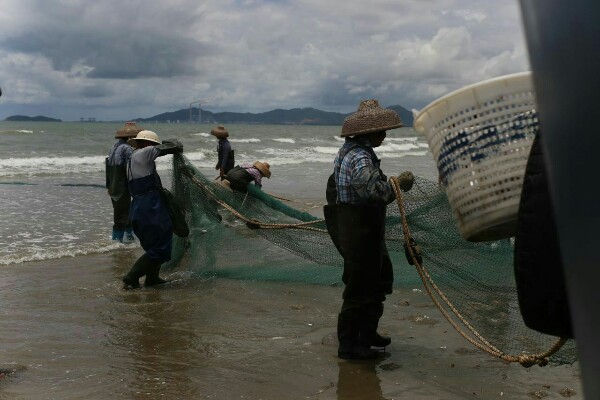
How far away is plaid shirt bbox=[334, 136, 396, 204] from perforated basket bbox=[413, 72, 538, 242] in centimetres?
188

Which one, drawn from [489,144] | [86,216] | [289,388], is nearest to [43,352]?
[289,388]

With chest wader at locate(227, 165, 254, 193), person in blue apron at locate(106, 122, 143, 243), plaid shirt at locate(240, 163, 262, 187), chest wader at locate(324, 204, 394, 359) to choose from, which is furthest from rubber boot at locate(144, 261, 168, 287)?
chest wader at locate(324, 204, 394, 359)

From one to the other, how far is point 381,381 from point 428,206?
1585 millimetres

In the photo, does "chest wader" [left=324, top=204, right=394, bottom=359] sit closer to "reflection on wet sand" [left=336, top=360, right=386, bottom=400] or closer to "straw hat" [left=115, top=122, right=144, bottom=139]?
"reflection on wet sand" [left=336, top=360, right=386, bottom=400]

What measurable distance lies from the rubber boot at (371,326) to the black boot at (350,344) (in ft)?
0.14

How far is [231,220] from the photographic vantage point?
7477 mm

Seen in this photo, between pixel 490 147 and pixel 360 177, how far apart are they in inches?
81.3

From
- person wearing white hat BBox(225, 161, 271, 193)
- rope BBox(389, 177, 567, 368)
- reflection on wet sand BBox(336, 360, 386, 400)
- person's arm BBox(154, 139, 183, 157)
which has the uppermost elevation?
person's arm BBox(154, 139, 183, 157)

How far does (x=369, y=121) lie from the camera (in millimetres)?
4574

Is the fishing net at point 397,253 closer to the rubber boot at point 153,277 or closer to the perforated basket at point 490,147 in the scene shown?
the rubber boot at point 153,277

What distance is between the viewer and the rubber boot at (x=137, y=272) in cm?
698

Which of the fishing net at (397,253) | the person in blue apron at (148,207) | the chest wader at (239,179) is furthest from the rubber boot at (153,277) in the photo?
the chest wader at (239,179)

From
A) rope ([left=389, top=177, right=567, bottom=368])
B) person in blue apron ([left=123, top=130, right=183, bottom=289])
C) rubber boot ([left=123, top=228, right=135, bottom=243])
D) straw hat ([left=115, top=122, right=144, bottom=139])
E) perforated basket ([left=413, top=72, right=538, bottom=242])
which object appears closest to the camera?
perforated basket ([left=413, top=72, right=538, bottom=242])

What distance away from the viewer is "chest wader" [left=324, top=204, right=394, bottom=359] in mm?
4617
